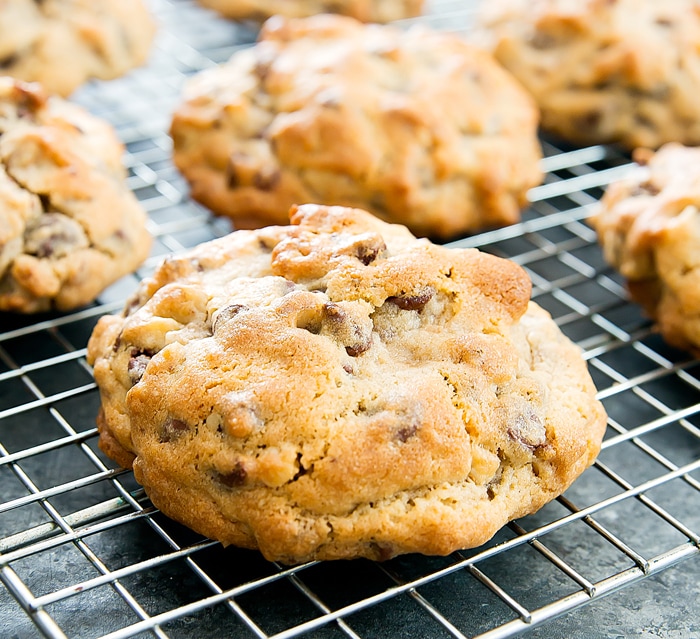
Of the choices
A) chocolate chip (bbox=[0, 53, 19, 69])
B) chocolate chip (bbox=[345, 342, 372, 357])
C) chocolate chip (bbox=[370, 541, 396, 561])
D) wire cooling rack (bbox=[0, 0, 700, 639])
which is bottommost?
wire cooling rack (bbox=[0, 0, 700, 639])

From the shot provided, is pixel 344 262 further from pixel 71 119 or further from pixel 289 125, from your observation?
pixel 71 119

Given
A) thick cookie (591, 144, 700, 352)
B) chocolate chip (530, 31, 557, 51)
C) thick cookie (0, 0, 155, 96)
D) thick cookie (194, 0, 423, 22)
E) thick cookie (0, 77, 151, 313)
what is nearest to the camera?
thick cookie (0, 77, 151, 313)

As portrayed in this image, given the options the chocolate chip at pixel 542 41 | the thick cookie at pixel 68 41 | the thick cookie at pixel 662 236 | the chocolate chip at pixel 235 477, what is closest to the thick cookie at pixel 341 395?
the chocolate chip at pixel 235 477

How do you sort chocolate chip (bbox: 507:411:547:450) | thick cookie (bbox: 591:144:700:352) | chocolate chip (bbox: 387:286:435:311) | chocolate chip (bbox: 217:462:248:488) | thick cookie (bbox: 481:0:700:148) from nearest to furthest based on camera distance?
1. chocolate chip (bbox: 217:462:248:488)
2. chocolate chip (bbox: 507:411:547:450)
3. chocolate chip (bbox: 387:286:435:311)
4. thick cookie (bbox: 591:144:700:352)
5. thick cookie (bbox: 481:0:700:148)

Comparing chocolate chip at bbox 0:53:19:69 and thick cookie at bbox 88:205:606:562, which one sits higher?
chocolate chip at bbox 0:53:19:69

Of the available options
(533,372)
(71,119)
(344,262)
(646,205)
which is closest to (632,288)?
(646,205)

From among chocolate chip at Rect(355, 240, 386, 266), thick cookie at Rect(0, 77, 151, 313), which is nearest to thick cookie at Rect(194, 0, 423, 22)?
thick cookie at Rect(0, 77, 151, 313)

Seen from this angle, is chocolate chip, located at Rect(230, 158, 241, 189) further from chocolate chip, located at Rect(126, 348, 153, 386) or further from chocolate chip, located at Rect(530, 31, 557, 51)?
chocolate chip, located at Rect(530, 31, 557, 51)

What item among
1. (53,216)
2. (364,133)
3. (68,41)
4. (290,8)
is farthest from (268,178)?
(290,8)
